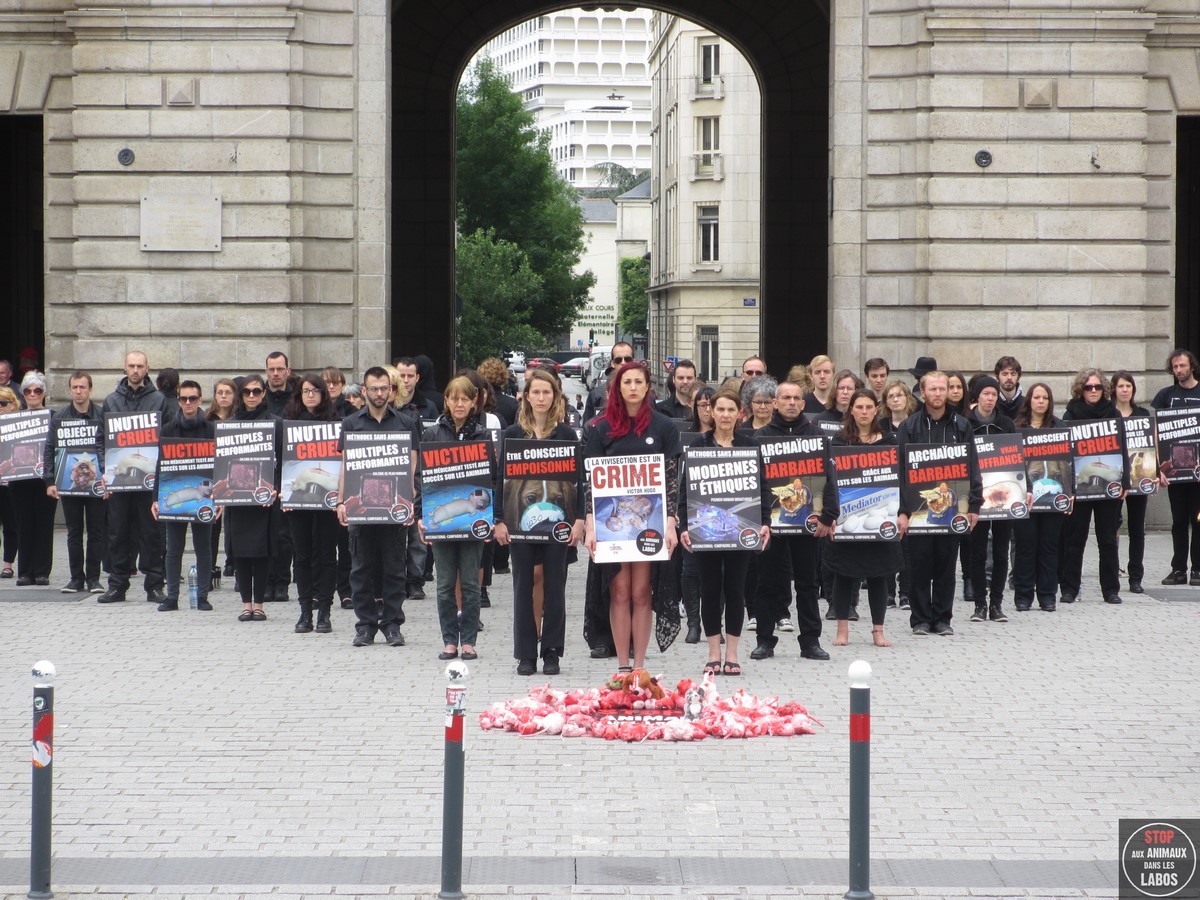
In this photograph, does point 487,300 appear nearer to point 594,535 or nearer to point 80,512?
point 80,512

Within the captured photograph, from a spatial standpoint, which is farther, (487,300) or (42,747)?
(487,300)

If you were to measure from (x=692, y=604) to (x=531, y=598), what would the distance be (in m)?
2.01

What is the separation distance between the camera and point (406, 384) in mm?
15172

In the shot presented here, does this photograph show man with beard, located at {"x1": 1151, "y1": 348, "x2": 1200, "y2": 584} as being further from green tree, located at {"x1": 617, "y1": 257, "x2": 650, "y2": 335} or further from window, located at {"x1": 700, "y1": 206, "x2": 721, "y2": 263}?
green tree, located at {"x1": 617, "y1": 257, "x2": 650, "y2": 335}

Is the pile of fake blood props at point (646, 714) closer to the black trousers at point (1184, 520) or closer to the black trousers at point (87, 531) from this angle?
the black trousers at point (87, 531)

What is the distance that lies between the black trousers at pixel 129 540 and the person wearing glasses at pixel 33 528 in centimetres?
105

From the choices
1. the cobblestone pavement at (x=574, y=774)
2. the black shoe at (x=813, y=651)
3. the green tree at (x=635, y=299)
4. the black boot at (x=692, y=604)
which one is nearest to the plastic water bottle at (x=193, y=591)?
the cobblestone pavement at (x=574, y=774)

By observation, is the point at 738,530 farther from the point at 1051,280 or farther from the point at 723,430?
the point at 1051,280

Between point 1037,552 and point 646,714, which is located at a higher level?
point 1037,552

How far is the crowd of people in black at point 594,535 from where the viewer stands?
39.4 feet

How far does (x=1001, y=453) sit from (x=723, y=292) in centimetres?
6510

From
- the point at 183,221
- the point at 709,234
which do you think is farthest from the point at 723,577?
the point at 709,234

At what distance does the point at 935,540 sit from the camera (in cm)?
1378

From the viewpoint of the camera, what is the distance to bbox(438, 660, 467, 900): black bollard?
255 inches
